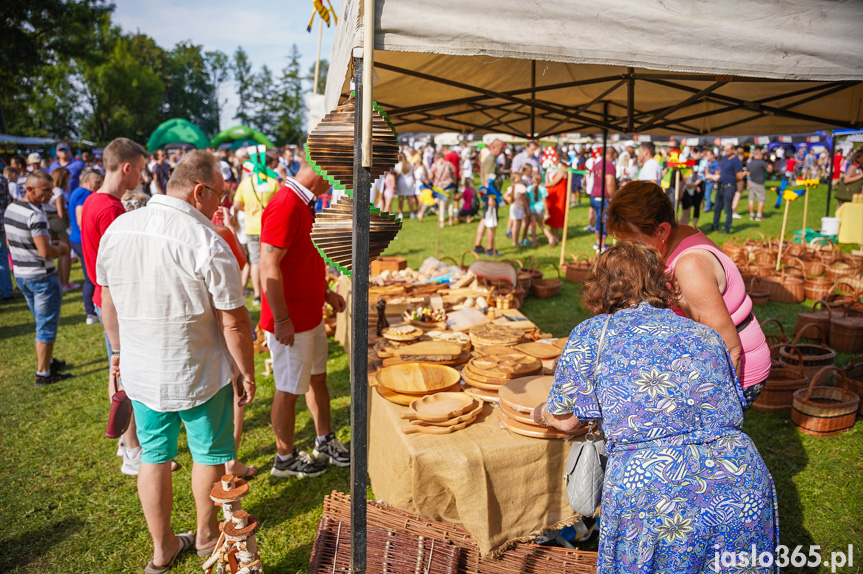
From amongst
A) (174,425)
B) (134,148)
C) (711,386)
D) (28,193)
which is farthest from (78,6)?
(711,386)

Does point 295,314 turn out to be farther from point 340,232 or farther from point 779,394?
point 779,394

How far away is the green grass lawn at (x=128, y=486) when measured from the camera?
113 inches

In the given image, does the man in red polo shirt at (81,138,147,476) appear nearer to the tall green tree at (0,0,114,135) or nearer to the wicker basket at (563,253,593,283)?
the wicker basket at (563,253,593,283)

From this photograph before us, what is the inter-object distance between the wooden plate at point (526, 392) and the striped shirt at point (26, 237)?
472cm

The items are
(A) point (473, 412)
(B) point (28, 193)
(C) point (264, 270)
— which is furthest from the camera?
(B) point (28, 193)

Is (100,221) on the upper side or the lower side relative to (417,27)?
lower

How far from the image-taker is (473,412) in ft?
7.98

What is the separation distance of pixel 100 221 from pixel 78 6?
29.0 metres

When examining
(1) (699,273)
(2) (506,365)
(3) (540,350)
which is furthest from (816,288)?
(1) (699,273)

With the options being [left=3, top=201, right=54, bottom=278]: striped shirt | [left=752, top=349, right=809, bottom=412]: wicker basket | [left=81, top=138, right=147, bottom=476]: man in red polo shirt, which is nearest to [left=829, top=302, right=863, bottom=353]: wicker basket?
[left=752, top=349, right=809, bottom=412]: wicker basket

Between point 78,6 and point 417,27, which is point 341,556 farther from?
point 78,6

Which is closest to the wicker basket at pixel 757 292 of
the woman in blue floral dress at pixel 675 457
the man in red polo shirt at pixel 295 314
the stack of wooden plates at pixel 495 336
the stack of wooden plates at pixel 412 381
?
the stack of wooden plates at pixel 495 336

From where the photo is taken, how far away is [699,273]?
2.06m

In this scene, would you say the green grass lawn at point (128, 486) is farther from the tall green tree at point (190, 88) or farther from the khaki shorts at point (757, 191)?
the tall green tree at point (190, 88)
